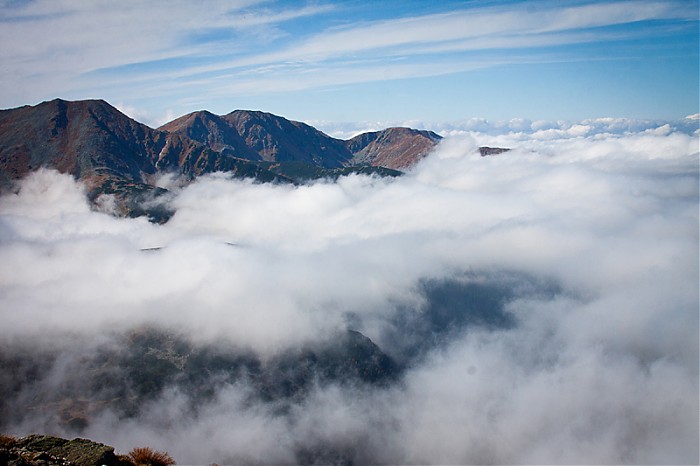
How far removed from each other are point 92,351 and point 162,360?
35.6 meters

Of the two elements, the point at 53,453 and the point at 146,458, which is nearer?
the point at 53,453

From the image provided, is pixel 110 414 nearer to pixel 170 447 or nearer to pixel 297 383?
pixel 170 447

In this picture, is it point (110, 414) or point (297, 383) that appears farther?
point (297, 383)

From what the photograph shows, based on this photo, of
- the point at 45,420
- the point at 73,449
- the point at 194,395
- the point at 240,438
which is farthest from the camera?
the point at 194,395

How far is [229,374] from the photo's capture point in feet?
621

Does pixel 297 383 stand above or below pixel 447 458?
above

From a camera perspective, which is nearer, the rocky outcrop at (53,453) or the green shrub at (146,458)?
the rocky outcrop at (53,453)

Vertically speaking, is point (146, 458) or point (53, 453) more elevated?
point (53, 453)

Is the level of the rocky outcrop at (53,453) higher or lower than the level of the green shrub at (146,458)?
higher

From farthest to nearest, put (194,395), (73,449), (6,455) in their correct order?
1. (194,395)
2. (73,449)
3. (6,455)

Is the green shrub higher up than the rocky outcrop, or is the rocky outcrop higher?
the rocky outcrop

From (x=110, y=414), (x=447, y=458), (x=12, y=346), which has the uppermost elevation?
(x=12, y=346)

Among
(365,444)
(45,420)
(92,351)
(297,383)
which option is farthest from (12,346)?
(365,444)

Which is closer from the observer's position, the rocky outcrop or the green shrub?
the rocky outcrop
